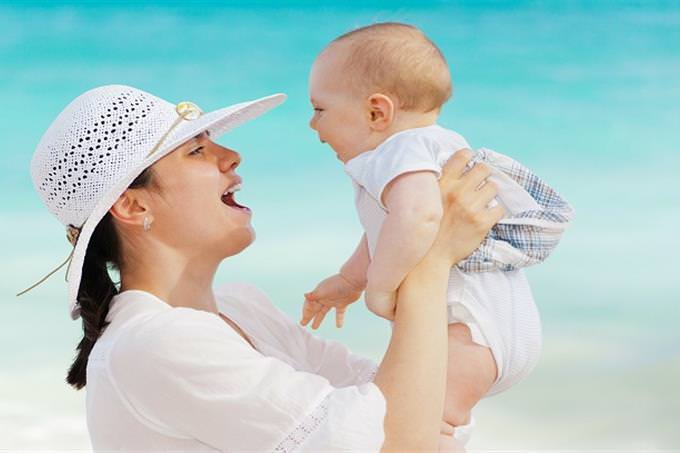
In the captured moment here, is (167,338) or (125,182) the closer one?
(167,338)

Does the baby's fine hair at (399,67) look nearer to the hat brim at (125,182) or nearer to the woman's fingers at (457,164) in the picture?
the woman's fingers at (457,164)

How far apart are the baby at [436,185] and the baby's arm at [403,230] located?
1 cm

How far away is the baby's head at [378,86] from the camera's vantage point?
10.6ft

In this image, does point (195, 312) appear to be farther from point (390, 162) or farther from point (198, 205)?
point (390, 162)

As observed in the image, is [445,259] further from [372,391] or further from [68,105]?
[68,105]

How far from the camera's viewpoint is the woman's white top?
283 centimetres

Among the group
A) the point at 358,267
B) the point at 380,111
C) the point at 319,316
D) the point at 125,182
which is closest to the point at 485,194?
the point at 380,111

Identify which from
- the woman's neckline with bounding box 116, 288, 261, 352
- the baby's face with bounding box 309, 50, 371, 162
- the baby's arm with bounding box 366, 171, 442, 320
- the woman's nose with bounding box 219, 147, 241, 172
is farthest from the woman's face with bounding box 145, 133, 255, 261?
the baby's arm with bounding box 366, 171, 442, 320

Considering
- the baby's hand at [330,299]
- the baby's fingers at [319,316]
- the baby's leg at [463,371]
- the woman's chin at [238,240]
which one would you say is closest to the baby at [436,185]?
the baby's leg at [463,371]

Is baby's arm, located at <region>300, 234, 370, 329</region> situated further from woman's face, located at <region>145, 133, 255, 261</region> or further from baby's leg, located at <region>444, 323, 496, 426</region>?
baby's leg, located at <region>444, 323, 496, 426</region>

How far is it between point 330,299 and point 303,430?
93cm

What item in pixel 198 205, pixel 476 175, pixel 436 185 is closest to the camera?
pixel 436 185

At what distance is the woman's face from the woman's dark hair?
0.06m

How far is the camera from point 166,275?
3.36 metres
